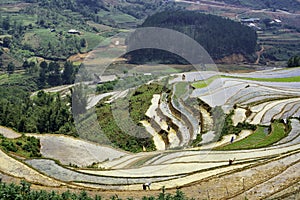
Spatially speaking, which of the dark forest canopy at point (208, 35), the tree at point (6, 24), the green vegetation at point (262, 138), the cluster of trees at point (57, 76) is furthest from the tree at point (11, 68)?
the green vegetation at point (262, 138)

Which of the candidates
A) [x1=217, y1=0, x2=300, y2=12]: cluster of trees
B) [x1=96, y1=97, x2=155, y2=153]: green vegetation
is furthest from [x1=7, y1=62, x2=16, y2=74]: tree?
[x1=217, y1=0, x2=300, y2=12]: cluster of trees

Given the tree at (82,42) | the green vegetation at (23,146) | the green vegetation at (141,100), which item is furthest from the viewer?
the tree at (82,42)

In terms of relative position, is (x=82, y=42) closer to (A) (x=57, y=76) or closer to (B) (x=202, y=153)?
(A) (x=57, y=76)

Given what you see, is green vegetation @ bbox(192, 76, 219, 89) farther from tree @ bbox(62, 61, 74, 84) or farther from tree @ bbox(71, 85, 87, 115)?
tree @ bbox(62, 61, 74, 84)

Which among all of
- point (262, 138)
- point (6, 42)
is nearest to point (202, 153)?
point (262, 138)

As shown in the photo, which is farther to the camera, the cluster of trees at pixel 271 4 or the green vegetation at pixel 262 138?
the cluster of trees at pixel 271 4

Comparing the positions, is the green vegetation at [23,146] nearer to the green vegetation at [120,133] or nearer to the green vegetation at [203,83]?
the green vegetation at [120,133]
